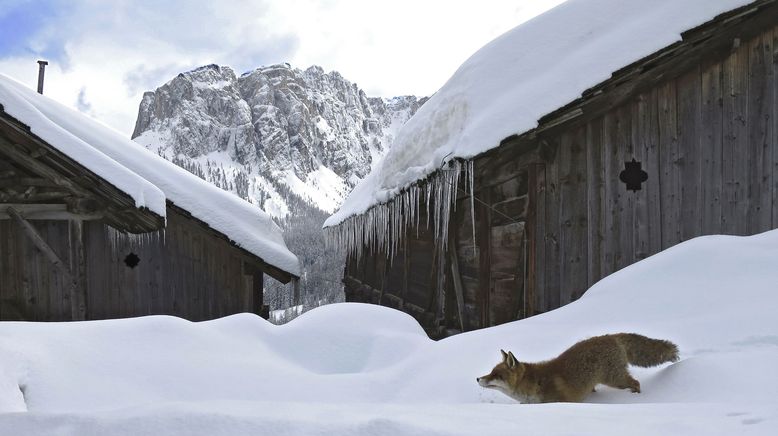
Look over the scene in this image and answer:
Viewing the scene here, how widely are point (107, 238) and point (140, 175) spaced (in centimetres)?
134

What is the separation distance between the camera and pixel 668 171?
20.1ft

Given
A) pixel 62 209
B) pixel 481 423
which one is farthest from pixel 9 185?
pixel 481 423

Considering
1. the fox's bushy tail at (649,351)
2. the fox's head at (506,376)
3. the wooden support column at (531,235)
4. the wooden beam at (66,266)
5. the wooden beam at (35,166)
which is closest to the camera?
the fox's bushy tail at (649,351)

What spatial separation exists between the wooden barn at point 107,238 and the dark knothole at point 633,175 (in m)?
6.00

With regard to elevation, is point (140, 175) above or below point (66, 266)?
above

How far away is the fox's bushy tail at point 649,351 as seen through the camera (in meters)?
2.54

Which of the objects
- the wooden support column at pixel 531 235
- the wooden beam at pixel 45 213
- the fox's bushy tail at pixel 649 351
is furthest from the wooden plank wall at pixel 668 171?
the wooden beam at pixel 45 213

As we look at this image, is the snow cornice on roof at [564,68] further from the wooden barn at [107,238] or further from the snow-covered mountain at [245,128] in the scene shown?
the snow-covered mountain at [245,128]

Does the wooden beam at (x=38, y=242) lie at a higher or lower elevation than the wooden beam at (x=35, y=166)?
lower

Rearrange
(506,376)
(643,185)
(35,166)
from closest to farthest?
(506,376)
(643,185)
(35,166)

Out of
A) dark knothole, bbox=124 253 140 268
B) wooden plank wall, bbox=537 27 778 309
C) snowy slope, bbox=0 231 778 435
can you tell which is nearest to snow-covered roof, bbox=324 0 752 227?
wooden plank wall, bbox=537 27 778 309

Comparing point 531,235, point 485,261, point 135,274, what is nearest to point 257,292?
point 135,274

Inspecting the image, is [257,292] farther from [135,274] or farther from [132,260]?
[132,260]

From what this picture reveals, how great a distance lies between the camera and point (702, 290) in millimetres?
3365
